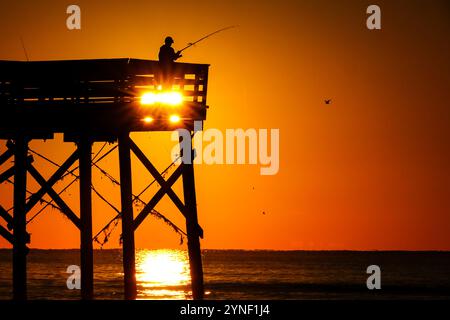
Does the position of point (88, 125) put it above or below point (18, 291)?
above

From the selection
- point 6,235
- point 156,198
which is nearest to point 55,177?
point 156,198

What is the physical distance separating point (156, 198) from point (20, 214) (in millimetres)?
2802

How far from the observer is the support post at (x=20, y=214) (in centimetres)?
2131

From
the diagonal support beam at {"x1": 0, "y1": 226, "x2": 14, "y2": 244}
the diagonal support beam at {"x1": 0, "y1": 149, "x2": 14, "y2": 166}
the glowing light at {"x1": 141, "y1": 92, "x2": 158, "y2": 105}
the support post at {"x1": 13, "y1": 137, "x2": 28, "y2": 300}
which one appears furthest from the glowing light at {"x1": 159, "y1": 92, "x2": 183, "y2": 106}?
the diagonal support beam at {"x1": 0, "y1": 226, "x2": 14, "y2": 244}

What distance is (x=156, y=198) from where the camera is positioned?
21.3 m

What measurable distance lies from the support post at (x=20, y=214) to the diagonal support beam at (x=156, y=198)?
232cm

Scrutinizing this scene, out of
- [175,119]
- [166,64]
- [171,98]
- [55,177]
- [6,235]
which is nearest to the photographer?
[166,64]

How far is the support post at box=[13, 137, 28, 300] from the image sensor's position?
21312mm

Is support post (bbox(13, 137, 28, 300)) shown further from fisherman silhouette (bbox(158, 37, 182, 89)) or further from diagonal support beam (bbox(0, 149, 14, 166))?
fisherman silhouette (bbox(158, 37, 182, 89))

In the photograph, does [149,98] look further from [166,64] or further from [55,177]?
[55,177]
